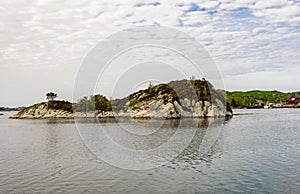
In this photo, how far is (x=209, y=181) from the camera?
108 ft

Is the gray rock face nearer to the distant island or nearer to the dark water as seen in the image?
the distant island

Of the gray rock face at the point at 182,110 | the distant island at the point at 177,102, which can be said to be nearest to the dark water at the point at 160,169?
the gray rock face at the point at 182,110

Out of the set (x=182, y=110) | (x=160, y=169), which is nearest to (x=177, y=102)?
(x=182, y=110)

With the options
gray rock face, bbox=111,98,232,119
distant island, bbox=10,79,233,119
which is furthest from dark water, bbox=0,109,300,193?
distant island, bbox=10,79,233,119

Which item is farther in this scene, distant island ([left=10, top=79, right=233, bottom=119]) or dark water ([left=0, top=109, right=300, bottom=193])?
distant island ([left=10, top=79, right=233, bottom=119])

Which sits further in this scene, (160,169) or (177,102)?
(177,102)

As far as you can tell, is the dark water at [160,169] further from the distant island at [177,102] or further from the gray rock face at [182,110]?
the distant island at [177,102]

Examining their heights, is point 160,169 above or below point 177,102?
below

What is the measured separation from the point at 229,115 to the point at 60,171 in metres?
131

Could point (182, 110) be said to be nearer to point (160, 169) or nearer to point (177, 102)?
point (177, 102)

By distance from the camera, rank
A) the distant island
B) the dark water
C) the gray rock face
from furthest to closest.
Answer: the distant island
the gray rock face
the dark water

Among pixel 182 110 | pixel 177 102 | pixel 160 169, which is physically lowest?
pixel 160 169

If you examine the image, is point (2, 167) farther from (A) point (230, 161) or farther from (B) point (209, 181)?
(A) point (230, 161)

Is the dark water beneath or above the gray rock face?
beneath
